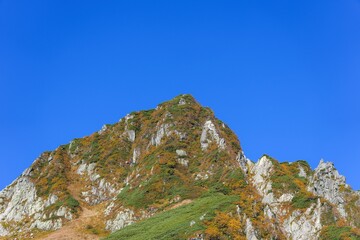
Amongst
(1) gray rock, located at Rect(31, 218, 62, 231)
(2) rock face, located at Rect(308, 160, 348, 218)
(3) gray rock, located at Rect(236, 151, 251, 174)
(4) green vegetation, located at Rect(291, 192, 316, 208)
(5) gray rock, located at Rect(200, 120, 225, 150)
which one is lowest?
(4) green vegetation, located at Rect(291, 192, 316, 208)

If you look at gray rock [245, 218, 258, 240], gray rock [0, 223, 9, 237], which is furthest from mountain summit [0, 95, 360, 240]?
gray rock [0, 223, 9, 237]

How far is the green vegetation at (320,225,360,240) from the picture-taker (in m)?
82.0

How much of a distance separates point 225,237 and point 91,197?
5387 cm

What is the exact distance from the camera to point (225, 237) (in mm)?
78000

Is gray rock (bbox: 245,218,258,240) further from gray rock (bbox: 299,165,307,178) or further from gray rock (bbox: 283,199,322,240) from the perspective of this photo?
gray rock (bbox: 299,165,307,178)

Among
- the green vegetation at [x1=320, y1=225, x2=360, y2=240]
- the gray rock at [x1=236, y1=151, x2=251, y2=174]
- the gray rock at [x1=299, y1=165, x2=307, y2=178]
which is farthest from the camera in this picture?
the gray rock at [x1=236, y1=151, x2=251, y2=174]

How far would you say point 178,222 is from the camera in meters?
84.6

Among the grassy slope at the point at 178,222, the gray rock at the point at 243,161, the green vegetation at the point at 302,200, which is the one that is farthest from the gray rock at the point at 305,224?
the gray rock at the point at 243,161

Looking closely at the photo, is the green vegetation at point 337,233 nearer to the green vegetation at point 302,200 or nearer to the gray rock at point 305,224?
the gray rock at point 305,224

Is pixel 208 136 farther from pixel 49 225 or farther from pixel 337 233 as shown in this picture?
pixel 337 233

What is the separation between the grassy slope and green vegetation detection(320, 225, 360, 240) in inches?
670

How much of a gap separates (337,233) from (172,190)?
3776 cm

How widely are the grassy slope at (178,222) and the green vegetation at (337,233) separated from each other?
1702 cm


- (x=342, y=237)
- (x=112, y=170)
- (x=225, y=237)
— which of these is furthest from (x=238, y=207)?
(x=112, y=170)
